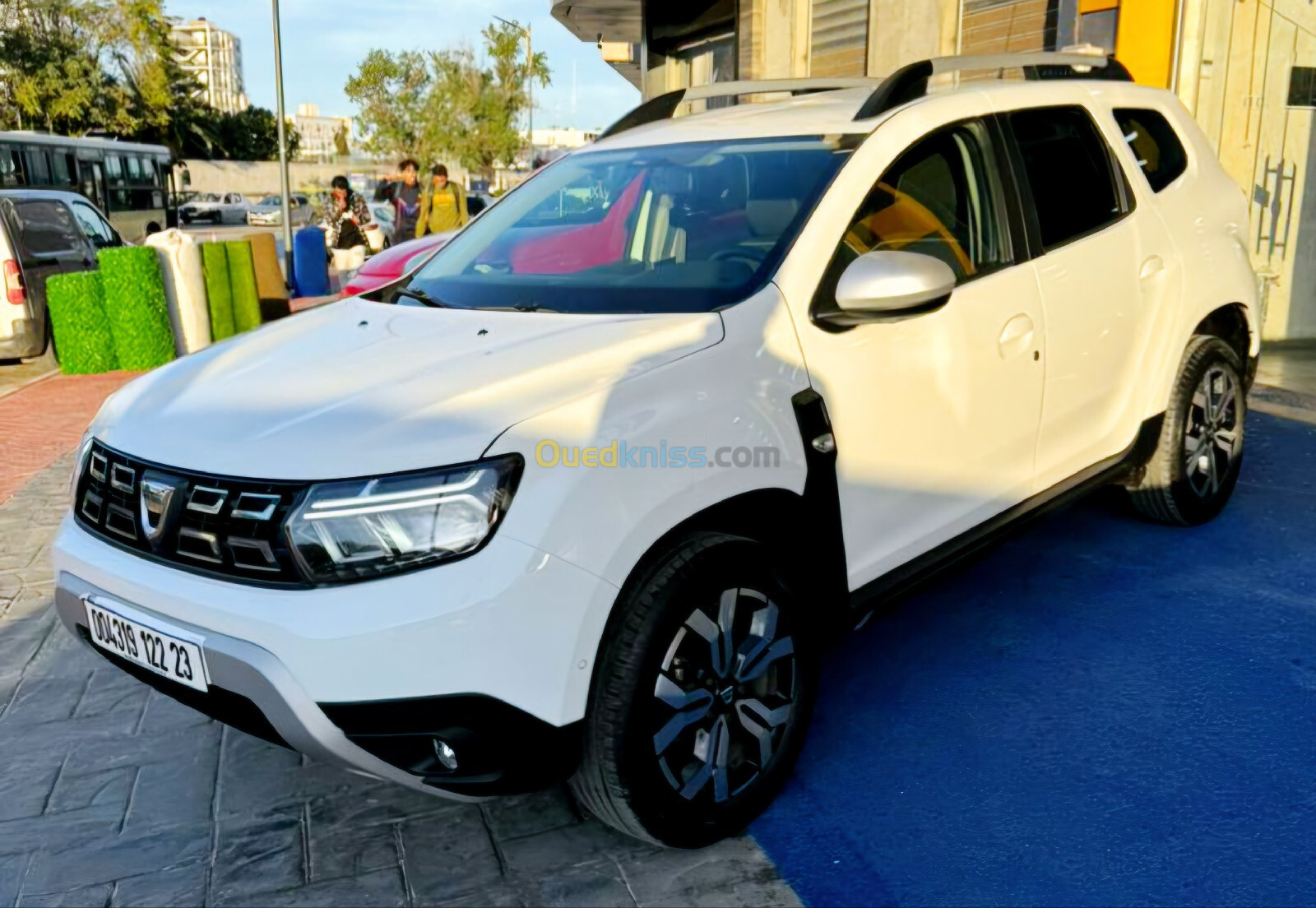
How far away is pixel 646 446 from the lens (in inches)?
98.2

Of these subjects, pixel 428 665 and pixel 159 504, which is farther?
pixel 159 504

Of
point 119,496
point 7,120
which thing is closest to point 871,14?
point 119,496

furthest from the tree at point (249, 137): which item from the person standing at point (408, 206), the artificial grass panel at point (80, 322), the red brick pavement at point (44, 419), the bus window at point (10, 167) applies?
the red brick pavement at point (44, 419)

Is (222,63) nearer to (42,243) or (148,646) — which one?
(42,243)

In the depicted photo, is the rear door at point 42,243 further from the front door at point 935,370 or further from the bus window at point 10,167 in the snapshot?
the bus window at point 10,167

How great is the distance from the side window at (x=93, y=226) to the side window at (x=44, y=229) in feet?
0.82

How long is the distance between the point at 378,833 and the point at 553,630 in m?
1.03

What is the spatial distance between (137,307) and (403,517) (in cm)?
904

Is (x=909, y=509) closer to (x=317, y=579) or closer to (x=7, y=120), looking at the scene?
(x=317, y=579)

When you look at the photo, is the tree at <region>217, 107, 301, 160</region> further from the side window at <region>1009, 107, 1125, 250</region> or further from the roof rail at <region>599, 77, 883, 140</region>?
the side window at <region>1009, 107, 1125, 250</region>

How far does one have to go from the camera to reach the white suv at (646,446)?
2318mm

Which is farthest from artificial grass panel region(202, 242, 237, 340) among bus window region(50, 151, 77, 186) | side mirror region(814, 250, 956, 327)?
bus window region(50, 151, 77, 186)

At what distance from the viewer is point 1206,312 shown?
4.49 meters

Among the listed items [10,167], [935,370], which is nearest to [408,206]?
[10,167]
